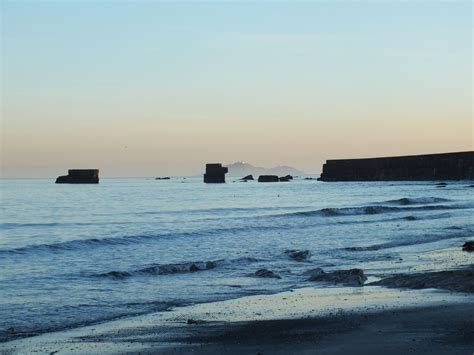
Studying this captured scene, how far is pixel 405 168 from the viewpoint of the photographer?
124 m

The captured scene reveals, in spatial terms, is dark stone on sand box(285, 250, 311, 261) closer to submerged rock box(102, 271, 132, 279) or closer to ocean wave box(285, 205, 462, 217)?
submerged rock box(102, 271, 132, 279)

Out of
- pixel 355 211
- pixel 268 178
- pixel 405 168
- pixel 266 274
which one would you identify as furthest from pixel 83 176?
pixel 266 274

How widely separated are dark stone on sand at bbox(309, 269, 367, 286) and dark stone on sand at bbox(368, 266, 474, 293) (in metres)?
0.32

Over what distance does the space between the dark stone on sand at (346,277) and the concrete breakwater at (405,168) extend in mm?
98649

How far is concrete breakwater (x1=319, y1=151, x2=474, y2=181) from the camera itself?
110m

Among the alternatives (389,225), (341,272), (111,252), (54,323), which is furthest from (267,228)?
(54,323)

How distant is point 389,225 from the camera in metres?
32.6

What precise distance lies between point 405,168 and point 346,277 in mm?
113186

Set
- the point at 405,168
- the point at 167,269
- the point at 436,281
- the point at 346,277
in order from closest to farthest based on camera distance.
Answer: the point at 436,281 < the point at 346,277 < the point at 167,269 < the point at 405,168

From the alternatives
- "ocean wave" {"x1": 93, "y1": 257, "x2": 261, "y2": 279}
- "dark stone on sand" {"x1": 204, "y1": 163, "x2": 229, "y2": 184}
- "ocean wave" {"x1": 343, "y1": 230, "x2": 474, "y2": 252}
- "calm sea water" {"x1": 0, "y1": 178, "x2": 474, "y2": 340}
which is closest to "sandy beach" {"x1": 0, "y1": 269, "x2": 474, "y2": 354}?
"calm sea water" {"x1": 0, "y1": 178, "x2": 474, "y2": 340}

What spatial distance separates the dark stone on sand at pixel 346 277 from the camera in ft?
47.2

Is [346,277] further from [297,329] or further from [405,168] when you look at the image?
[405,168]

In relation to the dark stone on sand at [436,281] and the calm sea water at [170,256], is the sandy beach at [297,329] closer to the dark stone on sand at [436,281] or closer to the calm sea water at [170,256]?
the dark stone on sand at [436,281]

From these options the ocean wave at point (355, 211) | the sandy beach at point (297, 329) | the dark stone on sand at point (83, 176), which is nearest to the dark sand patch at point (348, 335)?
the sandy beach at point (297, 329)
